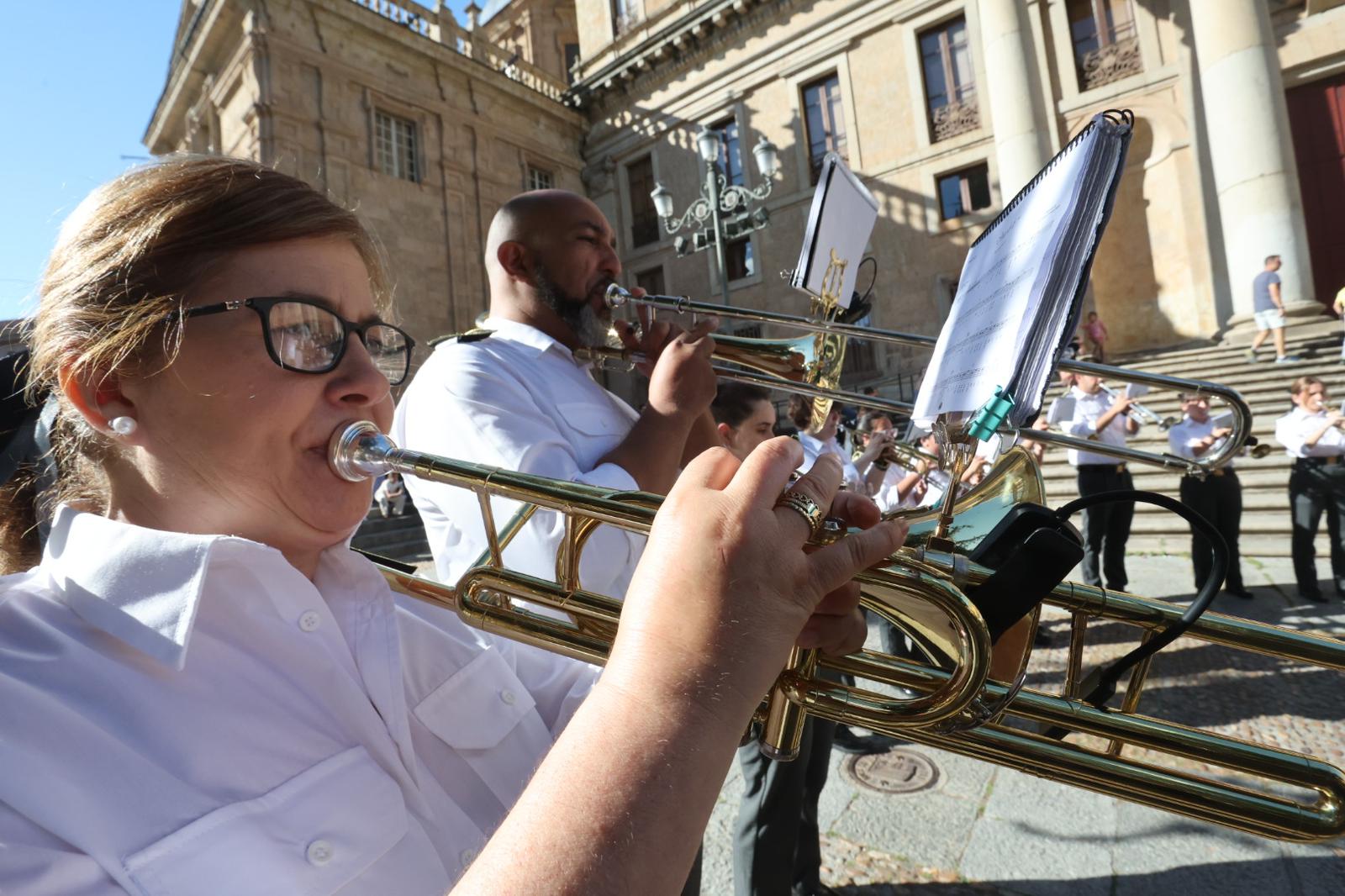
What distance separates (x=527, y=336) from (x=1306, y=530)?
591cm

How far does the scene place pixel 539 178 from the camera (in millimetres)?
20375

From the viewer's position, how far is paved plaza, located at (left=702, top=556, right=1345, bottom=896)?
7.27 feet

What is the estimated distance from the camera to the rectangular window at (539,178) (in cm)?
1977

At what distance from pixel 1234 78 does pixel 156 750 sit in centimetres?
1539

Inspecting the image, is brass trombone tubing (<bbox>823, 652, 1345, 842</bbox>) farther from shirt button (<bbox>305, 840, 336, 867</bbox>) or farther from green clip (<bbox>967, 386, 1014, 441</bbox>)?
shirt button (<bbox>305, 840, 336, 867</bbox>)

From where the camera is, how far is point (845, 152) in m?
17.1

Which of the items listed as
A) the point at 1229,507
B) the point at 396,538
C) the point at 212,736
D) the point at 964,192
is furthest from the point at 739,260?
the point at 212,736

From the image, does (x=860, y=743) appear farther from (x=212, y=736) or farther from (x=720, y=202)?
(x=720, y=202)

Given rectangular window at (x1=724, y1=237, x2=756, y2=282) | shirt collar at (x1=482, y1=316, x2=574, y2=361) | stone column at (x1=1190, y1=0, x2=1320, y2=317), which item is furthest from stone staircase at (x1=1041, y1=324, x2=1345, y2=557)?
rectangular window at (x1=724, y1=237, x2=756, y2=282)

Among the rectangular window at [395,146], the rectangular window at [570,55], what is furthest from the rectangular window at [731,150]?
the rectangular window at [570,55]

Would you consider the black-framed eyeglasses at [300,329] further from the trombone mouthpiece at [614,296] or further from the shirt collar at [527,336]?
the trombone mouthpiece at [614,296]

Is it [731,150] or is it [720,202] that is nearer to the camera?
[720,202]

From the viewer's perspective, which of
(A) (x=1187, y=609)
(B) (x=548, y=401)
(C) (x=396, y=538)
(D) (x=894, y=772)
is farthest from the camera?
(C) (x=396, y=538)

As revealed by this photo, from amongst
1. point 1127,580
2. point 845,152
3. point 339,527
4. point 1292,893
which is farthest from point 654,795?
point 845,152
